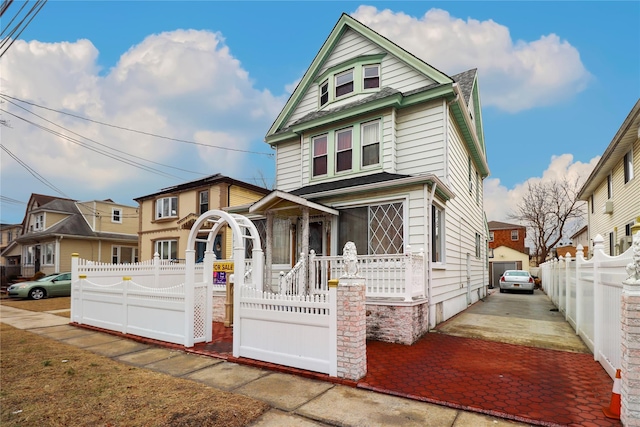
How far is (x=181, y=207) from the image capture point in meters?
20.4

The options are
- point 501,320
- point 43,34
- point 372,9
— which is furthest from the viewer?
point 372,9

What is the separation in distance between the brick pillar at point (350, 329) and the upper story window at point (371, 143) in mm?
6082

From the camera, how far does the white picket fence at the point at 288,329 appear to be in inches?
207

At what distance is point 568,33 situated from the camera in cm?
1051

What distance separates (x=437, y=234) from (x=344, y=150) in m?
3.88

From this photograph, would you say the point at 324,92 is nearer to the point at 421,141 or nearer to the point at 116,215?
the point at 421,141

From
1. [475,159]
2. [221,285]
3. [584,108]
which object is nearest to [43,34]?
[221,285]

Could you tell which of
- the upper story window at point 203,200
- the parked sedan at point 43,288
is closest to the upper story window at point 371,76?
the upper story window at point 203,200

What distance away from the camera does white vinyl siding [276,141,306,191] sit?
1282 centimetres

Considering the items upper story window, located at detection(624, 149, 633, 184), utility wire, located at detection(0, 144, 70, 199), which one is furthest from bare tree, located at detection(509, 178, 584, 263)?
utility wire, located at detection(0, 144, 70, 199)

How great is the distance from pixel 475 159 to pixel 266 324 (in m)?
12.1

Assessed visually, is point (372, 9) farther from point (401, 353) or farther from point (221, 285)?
point (401, 353)

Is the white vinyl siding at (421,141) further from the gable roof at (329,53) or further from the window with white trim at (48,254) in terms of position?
the window with white trim at (48,254)

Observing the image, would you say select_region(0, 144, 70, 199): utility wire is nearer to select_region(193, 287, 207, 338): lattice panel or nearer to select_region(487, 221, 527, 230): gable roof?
select_region(193, 287, 207, 338): lattice panel
